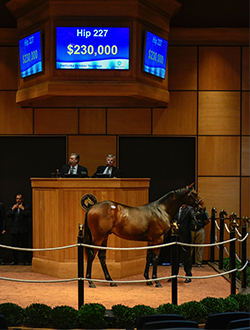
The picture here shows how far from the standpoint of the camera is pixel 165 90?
9.35 m

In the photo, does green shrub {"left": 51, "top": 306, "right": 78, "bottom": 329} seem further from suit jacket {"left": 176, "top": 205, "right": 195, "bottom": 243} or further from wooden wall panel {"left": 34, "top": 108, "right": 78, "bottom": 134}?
wooden wall panel {"left": 34, "top": 108, "right": 78, "bottom": 134}

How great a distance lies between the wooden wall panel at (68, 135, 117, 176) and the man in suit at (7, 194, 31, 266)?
180 centimetres

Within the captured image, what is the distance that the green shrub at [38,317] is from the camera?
4961 millimetres

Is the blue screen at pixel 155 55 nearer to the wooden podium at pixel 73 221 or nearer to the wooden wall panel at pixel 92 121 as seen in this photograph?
the wooden wall panel at pixel 92 121

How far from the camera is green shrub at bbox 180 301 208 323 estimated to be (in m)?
5.07

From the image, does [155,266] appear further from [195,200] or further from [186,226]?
[195,200]

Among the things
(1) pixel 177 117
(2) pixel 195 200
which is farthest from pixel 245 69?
(2) pixel 195 200

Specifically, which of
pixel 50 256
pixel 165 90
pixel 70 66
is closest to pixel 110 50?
pixel 70 66

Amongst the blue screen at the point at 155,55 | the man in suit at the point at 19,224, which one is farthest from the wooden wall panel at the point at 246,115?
the man in suit at the point at 19,224

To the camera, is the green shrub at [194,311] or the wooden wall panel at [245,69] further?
the wooden wall panel at [245,69]

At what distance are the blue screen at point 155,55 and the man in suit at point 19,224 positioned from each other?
4238 millimetres

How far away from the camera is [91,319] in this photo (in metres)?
4.90

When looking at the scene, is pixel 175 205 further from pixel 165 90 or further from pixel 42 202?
pixel 165 90

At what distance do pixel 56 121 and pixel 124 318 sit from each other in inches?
240
